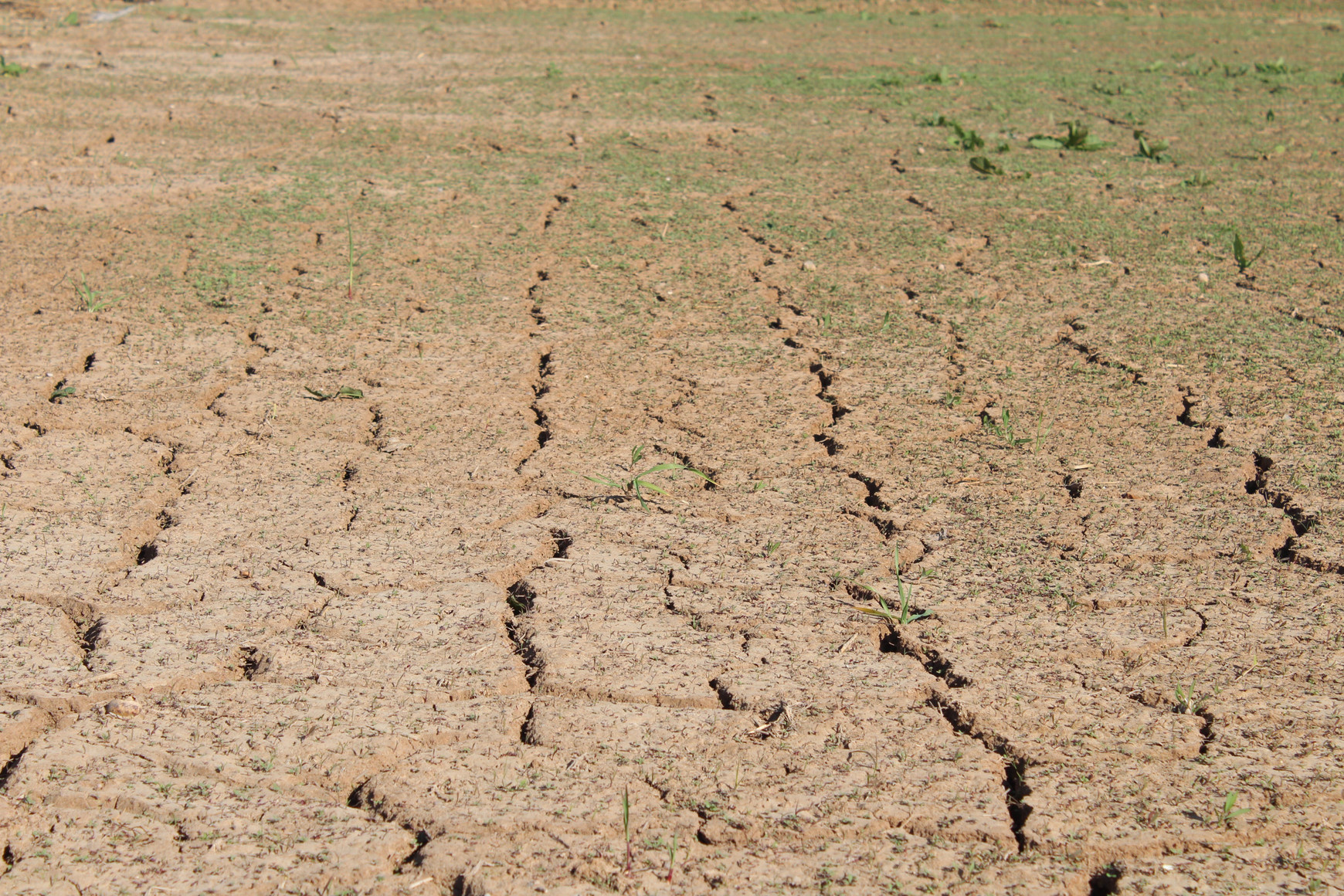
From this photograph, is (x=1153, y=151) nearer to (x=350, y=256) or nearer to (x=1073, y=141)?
(x=1073, y=141)

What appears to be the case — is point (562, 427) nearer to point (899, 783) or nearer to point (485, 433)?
point (485, 433)

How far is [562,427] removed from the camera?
3131 millimetres

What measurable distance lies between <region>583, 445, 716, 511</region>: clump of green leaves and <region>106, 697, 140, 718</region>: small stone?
1.13 meters

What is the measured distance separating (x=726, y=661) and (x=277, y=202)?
130 inches

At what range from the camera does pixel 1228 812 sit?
186cm

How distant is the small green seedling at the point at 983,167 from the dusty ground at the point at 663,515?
0.18 metres

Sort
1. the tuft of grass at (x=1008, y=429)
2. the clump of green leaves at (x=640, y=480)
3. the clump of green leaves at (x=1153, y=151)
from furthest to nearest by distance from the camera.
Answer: the clump of green leaves at (x=1153, y=151) < the tuft of grass at (x=1008, y=429) < the clump of green leaves at (x=640, y=480)

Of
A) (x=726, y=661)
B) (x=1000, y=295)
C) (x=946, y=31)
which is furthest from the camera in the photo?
(x=946, y=31)

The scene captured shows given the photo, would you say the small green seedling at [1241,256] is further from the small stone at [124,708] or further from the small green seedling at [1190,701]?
the small stone at [124,708]

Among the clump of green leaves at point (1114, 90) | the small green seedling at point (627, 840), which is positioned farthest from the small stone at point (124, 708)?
the clump of green leaves at point (1114, 90)

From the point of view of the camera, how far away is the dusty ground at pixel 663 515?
6.04 feet

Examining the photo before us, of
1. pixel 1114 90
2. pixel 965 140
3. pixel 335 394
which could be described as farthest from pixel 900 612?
pixel 1114 90

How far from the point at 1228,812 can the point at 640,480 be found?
4.75 ft

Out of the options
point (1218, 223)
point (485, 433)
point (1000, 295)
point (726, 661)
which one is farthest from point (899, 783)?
point (1218, 223)
